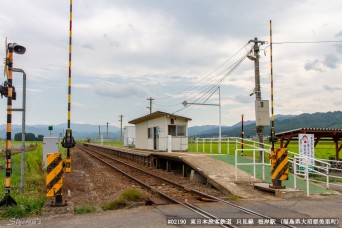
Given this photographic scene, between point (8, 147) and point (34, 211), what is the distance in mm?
1673

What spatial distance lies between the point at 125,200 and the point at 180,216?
2116 mm

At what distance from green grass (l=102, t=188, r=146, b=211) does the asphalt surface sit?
0.81 metres

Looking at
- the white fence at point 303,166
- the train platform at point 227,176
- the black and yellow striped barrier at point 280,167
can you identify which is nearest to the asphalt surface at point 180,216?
the black and yellow striped barrier at point 280,167

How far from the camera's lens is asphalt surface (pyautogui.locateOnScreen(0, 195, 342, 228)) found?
655 cm

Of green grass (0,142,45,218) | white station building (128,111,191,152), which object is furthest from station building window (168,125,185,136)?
green grass (0,142,45,218)

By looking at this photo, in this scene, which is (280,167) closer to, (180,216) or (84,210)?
(180,216)

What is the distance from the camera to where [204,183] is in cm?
1333

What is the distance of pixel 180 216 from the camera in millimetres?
7109

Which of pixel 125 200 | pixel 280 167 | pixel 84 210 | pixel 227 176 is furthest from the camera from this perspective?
pixel 227 176

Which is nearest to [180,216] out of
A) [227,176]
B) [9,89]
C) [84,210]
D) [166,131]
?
[84,210]

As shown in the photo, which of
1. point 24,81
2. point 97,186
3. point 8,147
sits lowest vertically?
point 97,186

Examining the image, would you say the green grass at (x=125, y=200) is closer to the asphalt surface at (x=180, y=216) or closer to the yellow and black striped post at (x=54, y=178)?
the asphalt surface at (x=180, y=216)

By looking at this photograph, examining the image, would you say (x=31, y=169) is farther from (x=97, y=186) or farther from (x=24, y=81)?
(x=24, y=81)

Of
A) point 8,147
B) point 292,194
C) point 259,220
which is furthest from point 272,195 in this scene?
point 8,147
